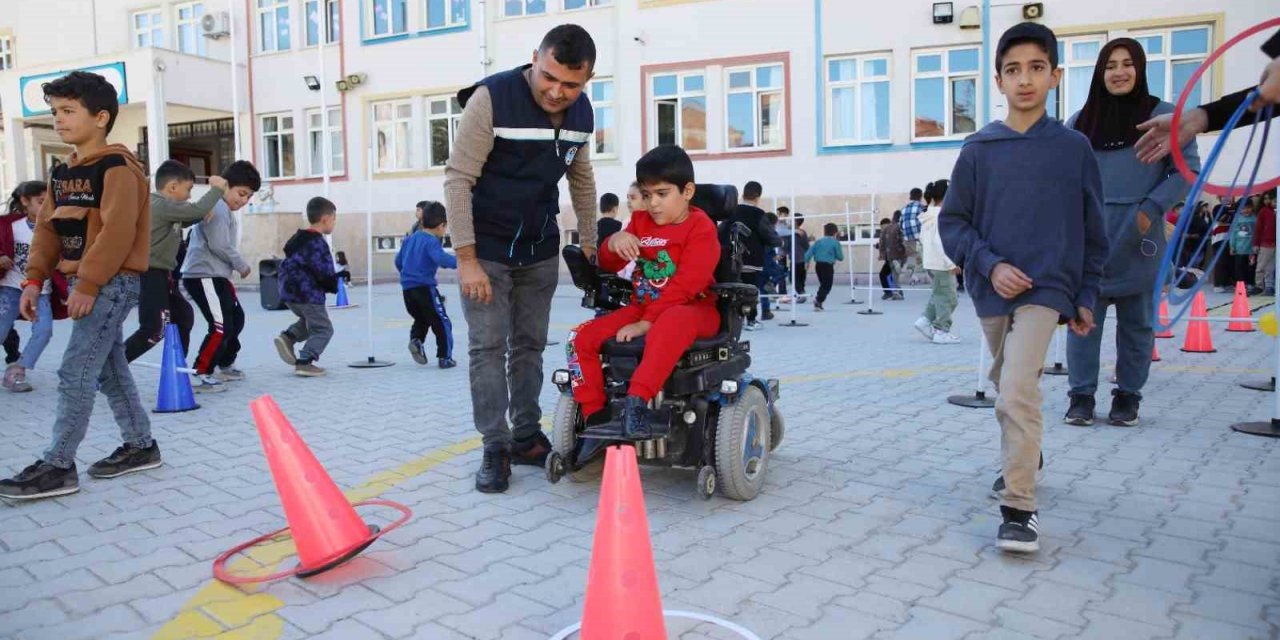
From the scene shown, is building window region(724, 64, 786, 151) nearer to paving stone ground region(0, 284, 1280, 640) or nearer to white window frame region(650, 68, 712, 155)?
white window frame region(650, 68, 712, 155)

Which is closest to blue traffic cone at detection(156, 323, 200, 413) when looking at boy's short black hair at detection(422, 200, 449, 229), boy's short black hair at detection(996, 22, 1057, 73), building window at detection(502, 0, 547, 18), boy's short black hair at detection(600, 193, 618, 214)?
boy's short black hair at detection(422, 200, 449, 229)

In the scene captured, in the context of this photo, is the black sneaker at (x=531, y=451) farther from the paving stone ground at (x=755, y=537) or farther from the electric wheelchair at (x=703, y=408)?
the electric wheelchair at (x=703, y=408)

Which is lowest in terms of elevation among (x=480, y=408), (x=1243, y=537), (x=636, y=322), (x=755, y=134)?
(x=1243, y=537)

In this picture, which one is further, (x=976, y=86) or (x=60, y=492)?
(x=976, y=86)

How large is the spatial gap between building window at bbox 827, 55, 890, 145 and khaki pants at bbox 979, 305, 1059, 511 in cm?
1779

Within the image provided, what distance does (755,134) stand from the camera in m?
21.7

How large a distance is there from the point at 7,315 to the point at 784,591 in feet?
23.7

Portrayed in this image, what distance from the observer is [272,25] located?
27.5 m

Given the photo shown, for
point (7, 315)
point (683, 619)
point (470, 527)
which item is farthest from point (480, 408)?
point (7, 315)

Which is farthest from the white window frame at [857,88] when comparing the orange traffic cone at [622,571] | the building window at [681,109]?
the orange traffic cone at [622,571]

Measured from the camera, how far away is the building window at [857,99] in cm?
2047

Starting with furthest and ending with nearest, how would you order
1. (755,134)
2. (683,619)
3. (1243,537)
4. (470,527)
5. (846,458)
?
(755,134) → (846,458) → (470,527) → (1243,537) → (683,619)

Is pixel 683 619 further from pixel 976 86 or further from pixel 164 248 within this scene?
pixel 976 86

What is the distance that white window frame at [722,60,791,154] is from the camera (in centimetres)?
2112
